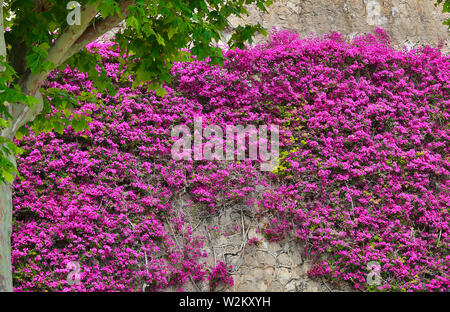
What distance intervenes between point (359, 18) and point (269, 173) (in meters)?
5.76

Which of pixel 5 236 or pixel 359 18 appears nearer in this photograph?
pixel 5 236

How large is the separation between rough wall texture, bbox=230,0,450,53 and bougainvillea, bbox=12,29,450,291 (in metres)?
1.26

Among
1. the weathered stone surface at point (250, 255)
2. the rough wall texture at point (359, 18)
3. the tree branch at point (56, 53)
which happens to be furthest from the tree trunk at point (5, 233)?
the rough wall texture at point (359, 18)

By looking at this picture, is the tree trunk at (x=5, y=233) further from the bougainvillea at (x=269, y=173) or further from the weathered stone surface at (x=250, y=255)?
the weathered stone surface at (x=250, y=255)

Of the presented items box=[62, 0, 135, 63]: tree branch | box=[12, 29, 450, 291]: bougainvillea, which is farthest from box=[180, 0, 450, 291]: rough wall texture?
box=[62, 0, 135, 63]: tree branch

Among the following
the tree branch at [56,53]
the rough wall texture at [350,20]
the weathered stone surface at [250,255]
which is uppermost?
the rough wall texture at [350,20]

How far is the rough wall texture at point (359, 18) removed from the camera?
1193cm

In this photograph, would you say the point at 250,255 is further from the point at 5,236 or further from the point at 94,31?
the point at 94,31

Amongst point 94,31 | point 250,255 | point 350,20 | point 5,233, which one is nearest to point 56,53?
point 94,31

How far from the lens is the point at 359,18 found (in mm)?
12211

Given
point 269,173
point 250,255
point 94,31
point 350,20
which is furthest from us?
point 350,20

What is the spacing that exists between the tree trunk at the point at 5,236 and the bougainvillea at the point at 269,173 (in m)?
2.61
